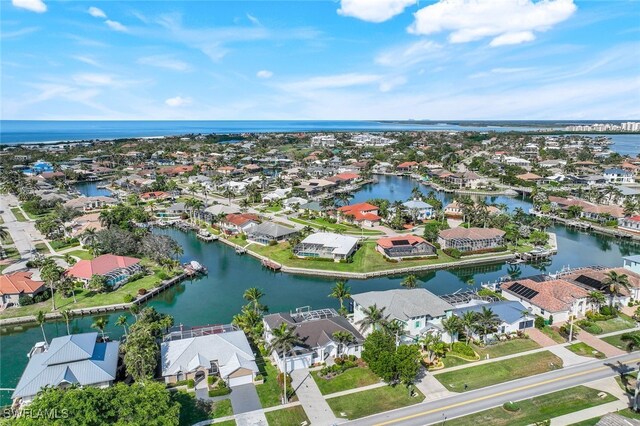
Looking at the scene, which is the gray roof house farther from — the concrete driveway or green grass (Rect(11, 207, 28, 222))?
green grass (Rect(11, 207, 28, 222))

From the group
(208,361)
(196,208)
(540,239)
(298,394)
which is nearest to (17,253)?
(196,208)

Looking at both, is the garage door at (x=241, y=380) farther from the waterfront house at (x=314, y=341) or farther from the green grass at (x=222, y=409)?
the waterfront house at (x=314, y=341)

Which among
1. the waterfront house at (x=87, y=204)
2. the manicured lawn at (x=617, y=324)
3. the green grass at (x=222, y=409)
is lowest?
the manicured lawn at (x=617, y=324)

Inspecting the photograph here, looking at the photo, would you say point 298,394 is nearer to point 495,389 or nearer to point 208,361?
point 208,361

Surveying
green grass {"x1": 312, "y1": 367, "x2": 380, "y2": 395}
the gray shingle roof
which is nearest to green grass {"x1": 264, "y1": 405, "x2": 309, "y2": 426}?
green grass {"x1": 312, "y1": 367, "x2": 380, "y2": 395}

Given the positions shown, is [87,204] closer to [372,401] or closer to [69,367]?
[69,367]

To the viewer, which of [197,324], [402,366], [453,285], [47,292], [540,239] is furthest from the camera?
[540,239]

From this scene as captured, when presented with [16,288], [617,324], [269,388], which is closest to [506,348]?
[617,324]

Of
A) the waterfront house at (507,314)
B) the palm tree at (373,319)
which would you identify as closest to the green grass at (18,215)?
the palm tree at (373,319)
